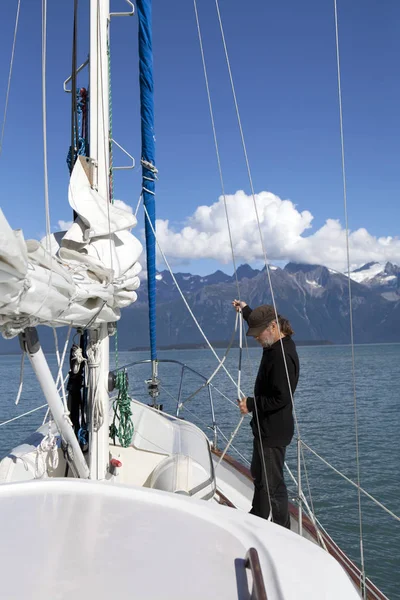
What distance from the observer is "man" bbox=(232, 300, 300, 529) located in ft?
12.0

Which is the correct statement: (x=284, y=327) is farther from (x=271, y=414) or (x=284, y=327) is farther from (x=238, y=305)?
(x=271, y=414)

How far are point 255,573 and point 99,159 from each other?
139 inches

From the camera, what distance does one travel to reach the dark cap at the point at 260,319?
374 centimetres

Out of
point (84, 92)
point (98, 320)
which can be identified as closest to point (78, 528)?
point (98, 320)

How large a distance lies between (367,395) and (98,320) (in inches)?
1091

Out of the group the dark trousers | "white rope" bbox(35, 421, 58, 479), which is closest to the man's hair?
the dark trousers

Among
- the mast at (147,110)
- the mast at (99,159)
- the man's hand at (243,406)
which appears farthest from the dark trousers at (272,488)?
the mast at (147,110)

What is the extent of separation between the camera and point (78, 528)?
1.74 m

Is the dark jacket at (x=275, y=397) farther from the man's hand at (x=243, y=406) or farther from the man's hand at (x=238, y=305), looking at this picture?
the man's hand at (x=238, y=305)

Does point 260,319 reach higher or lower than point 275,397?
higher

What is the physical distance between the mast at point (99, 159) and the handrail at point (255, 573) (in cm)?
261

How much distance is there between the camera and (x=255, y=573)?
138 cm

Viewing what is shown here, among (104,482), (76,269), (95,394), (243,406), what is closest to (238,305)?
(243,406)

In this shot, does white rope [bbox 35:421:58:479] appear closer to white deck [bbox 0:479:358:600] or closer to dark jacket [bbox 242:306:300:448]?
dark jacket [bbox 242:306:300:448]
